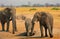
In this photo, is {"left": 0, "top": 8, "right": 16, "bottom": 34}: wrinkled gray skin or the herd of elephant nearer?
the herd of elephant

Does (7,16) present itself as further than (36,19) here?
Yes

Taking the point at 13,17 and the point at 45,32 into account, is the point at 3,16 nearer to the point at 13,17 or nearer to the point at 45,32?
the point at 13,17

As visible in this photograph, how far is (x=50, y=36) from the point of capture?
1405 cm

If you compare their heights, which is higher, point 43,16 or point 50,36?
point 43,16

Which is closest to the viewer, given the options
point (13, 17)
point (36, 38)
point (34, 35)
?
point (36, 38)

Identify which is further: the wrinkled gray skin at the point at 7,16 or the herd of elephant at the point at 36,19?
the wrinkled gray skin at the point at 7,16

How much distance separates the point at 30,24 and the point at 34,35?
2.86 feet

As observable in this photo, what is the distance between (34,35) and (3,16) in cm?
337

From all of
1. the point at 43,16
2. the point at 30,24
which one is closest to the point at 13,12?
the point at 30,24

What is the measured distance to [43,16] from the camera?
14.1 metres

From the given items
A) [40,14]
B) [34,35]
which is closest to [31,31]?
[34,35]

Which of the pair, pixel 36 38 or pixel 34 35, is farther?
pixel 34 35

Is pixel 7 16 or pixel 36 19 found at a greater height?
pixel 7 16

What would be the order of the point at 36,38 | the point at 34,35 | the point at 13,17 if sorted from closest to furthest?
the point at 36,38
the point at 34,35
the point at 13,17
